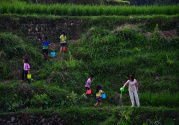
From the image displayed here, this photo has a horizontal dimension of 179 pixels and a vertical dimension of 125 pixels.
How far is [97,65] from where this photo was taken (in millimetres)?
11281

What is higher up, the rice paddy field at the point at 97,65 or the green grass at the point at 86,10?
the green grass at the point at 86,10

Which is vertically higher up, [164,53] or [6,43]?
[6,43]

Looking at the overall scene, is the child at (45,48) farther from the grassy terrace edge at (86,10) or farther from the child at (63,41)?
the grassy terrace edge at (86,10)

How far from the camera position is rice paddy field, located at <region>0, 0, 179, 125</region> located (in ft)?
28.9

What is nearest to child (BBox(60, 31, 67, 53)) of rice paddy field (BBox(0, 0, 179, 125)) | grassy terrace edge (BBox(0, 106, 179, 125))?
rice paddy field (BBox(0, 0, 179, 125))

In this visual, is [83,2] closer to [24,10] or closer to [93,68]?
[24,10]

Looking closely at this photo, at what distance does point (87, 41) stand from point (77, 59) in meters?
1.52

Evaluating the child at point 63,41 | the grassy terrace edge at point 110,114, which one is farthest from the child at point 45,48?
the grassy terrace edge at point 110,114

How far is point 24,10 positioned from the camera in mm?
14078

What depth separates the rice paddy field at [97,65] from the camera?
8.81 meters

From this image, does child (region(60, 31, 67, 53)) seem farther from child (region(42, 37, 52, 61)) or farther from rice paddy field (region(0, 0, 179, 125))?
child (region(42, 37, 52, 61))

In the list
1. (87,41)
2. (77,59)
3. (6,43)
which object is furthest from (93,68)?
(6,43)

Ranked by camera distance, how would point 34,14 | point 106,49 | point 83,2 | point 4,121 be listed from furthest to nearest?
point 83,2 < point 34,14 < point 106,49 < point 4,121

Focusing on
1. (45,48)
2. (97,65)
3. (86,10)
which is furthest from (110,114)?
(86,10)
